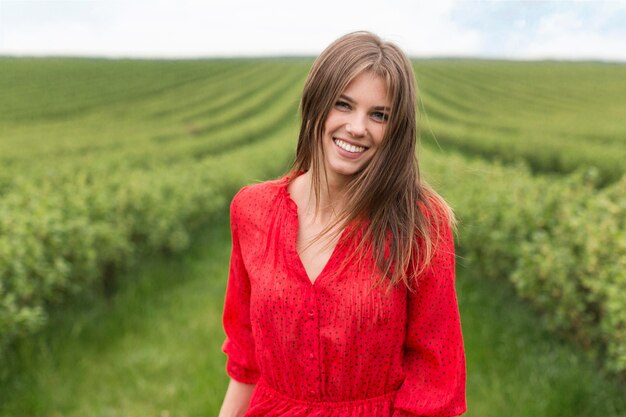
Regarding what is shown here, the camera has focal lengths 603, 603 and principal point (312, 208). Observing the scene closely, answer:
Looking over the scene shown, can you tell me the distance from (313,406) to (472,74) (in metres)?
60.9

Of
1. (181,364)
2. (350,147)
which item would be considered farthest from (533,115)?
(350,147)

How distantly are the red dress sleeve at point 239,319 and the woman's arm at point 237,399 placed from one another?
30 mm

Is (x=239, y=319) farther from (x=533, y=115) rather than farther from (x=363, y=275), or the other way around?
(x=533, y=115)

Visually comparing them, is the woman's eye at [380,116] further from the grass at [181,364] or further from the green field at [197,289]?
the grass at [181,364]

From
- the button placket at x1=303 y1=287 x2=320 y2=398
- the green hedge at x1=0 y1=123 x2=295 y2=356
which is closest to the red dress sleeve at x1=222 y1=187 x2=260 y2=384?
the button placket at x1=303 y1=287 x2=320 y2=398

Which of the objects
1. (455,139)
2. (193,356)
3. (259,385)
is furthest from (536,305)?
(455,139)

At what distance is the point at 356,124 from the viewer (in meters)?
1.68

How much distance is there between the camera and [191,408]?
4.07 meters

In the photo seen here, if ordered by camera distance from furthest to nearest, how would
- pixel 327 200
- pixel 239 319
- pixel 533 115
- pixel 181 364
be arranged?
pixel 533 115 → pixel 181 364 → pixel 239 319 → pixel 327 200

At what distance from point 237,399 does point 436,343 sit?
30.5 inches

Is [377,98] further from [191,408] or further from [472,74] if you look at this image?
[472,74]

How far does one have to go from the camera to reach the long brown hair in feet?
5.45

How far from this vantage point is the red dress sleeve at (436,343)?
1648 millimetres

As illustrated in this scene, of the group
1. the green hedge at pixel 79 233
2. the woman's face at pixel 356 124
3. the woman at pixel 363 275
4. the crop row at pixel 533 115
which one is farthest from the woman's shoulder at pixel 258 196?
the green hedge at pixel 79 233
